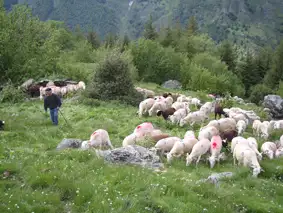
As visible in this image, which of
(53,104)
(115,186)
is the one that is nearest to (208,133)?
(115,186)

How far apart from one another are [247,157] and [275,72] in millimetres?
60202

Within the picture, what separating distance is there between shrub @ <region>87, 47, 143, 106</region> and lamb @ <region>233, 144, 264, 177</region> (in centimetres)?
1434

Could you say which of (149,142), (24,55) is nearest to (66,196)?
(149,142)

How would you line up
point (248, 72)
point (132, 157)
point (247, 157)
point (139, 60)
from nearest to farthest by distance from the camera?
point (132, 157)
point (247, 157)
point (139, 60)
point (248, 72)

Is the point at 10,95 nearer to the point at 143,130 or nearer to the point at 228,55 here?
the point at 143,130

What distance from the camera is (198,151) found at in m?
13.1

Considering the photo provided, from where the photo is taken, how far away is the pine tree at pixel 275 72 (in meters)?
67.1

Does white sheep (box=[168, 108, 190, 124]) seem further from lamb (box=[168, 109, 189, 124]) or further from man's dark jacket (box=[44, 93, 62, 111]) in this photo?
man's dark jacket (box=[44, 93, 62, 111])

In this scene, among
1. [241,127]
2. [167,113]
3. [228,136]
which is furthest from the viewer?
[167,113]

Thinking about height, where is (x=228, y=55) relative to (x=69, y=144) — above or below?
below

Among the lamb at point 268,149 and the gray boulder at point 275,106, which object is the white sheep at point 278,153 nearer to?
the lamb at point 268,149

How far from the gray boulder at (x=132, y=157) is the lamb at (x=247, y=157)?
2848mm

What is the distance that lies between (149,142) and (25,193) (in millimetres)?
6305

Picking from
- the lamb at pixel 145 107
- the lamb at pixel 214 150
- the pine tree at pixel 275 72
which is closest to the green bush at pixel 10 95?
the lamb at pixel 145 107
